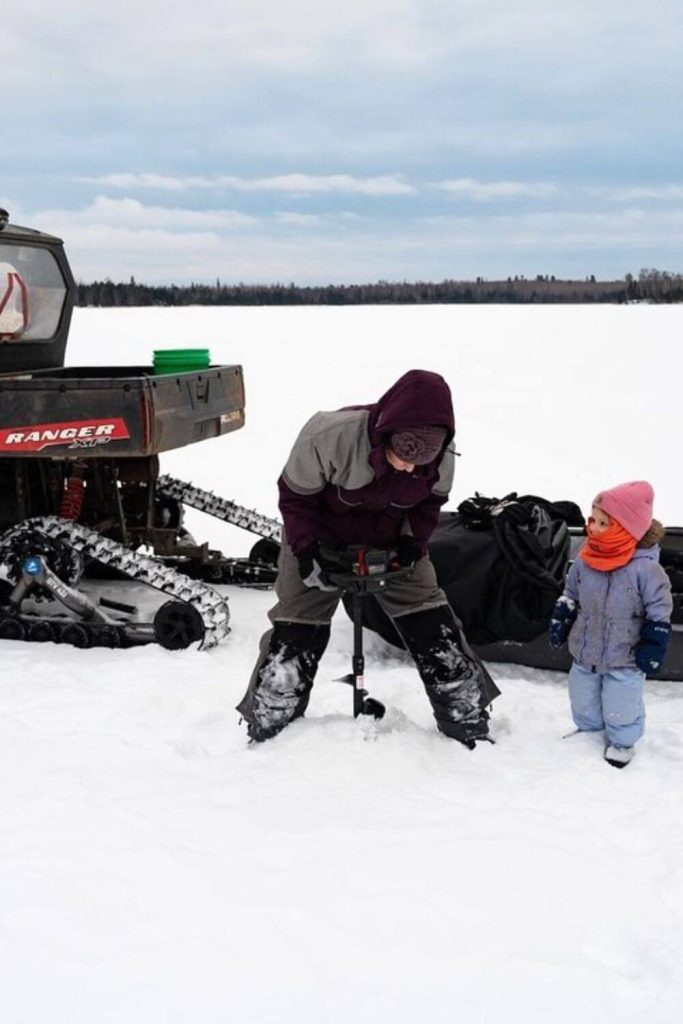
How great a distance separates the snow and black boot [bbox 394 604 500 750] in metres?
0.11

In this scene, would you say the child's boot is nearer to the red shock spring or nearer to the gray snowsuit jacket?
the gray snowsuit jacket

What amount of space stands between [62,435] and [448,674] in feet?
8.82

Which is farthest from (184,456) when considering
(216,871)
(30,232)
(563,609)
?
(216,871)

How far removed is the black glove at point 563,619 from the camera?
415 centimetres

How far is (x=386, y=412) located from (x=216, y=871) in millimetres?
1605

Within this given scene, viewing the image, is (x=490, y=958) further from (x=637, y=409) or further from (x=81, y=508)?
(x=637, y=409)

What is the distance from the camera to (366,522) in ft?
12.7

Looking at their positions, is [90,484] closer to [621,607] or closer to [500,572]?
[500,572]

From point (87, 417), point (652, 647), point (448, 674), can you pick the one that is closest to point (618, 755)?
point (652, 647)

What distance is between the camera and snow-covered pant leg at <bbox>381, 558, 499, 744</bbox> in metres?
4.04

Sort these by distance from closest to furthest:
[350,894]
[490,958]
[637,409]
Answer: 1. [490,958]
2. [350,894]
3. [637,409]

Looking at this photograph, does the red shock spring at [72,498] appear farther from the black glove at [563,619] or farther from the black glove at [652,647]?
the black glove at [652,647]

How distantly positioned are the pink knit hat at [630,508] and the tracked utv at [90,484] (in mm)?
2329

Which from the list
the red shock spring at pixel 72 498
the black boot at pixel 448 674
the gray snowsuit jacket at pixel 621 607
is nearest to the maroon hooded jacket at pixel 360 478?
the black boot at pixel 448 674
